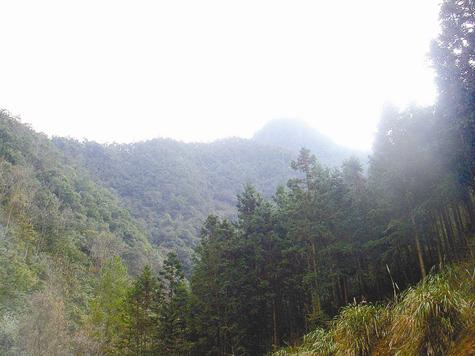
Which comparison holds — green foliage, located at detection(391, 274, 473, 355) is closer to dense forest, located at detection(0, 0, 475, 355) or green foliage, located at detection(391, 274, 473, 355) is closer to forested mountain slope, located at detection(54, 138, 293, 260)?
dense forest, located at detection(0, 0, 475, 355)

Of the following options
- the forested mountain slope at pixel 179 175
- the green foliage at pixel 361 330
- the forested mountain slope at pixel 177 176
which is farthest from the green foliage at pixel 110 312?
the forested mountain slope at pixel 177 176

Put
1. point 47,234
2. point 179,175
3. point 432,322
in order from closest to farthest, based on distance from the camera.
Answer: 1. point 432,322
2. point 47,234
3. point 179,175

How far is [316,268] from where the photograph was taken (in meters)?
24.6

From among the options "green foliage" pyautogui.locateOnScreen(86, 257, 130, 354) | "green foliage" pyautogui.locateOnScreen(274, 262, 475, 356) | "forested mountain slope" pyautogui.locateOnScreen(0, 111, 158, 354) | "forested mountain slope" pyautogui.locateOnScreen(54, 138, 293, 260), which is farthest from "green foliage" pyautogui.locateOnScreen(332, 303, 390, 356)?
"forested mountain slope" pyautogui.locateOnScreen(54, 138, 293, 260)

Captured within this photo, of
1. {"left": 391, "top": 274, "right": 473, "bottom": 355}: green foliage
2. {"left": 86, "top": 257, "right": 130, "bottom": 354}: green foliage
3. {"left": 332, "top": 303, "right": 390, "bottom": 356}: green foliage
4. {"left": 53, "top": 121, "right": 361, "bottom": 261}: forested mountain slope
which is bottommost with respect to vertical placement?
{"left": 86, "top": 257, "right": 130, "bottom": 354}: green foliage

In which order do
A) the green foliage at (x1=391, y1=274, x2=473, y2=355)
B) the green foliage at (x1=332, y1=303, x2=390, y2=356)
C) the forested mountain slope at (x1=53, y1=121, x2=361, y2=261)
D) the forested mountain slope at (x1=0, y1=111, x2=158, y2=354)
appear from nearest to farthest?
the green foliage at (x1=391, y1=274, x2=473, y2=355) → the green foliage at (x1=332, y1=303, x2=390, y2=356) → the forested mountain slope at (x1=0, y1=111, x2=158, y2=354) → the forested mountain slope at (x1=53, y1=121, x2=361, y2=261)

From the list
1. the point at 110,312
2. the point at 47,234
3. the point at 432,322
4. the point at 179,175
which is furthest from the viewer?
the point at 179,175

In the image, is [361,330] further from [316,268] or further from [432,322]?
[316,268]

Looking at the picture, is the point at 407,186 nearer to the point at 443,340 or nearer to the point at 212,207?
the point at 443,340

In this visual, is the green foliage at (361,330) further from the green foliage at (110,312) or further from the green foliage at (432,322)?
the green foliage at (110,312)

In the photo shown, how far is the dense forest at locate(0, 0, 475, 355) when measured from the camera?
8.12 metres

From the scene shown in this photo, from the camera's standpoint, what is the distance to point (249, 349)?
2733 cm

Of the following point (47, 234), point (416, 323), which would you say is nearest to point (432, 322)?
point (416, 323)

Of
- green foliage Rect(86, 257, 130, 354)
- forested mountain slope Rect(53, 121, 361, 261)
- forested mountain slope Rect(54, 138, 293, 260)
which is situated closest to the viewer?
green foliage Rect(86, 257, 130, 354)
